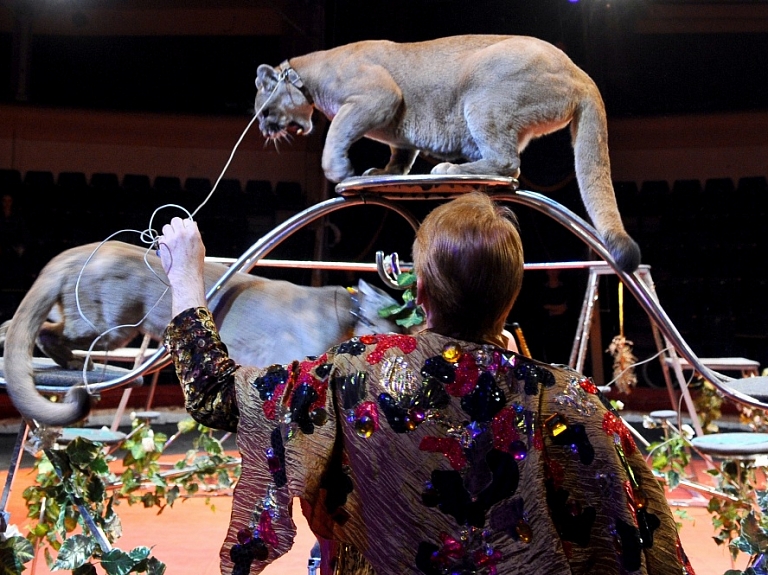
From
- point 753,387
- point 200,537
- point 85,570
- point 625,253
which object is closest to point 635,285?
point 625,253

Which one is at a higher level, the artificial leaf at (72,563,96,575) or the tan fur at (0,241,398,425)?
the tan fur at (0,241,398,425)

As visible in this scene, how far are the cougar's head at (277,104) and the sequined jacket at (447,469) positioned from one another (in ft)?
2.92

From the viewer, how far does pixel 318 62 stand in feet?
5.19

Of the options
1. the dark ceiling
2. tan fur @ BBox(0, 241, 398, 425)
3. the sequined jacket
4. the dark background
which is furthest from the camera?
the dark ceiling

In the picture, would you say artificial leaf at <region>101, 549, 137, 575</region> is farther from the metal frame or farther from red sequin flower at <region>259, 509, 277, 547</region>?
red sequin flower at <region>259, 509, 277, 547</region>

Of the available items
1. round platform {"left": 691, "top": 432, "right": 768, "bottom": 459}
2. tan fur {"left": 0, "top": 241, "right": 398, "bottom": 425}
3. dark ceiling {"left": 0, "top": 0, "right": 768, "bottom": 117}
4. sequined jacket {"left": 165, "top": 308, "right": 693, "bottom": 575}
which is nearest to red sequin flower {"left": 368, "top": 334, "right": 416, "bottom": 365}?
sequined jacket {"left": 165, "top": 308, "right": 693, "bottom": 575}

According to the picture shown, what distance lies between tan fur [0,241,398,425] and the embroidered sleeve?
0.42 meters

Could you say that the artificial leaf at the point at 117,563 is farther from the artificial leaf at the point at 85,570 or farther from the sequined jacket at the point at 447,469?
the sequined jacket at the point at 447,469

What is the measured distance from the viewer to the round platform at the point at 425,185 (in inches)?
52.1

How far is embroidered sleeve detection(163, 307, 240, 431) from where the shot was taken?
0.88 metres

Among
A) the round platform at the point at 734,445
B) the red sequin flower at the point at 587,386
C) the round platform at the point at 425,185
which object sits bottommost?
the round platform at the point at 734,445

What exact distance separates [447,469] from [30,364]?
2.71 feet

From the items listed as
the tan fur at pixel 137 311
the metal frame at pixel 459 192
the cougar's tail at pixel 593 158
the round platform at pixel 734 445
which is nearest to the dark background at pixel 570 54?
the round platform at pixel 734 445

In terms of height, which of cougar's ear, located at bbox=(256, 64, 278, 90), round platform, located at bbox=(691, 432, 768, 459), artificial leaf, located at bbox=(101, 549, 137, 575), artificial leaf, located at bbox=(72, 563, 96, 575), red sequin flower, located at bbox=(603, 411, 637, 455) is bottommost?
artificial leaf, located at bbox=(72, 563, 96, 575)
